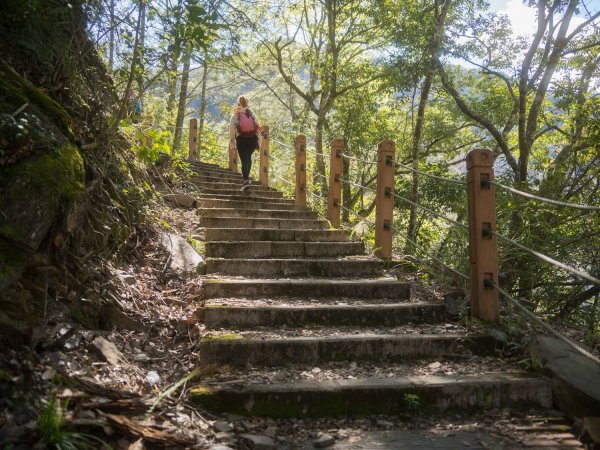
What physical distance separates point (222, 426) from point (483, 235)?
218cm

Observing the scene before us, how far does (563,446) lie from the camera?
85.0 inches

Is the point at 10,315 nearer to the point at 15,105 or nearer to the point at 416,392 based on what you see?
the point at 15,105

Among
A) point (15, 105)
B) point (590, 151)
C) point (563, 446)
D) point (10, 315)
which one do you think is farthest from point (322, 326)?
point (590, 151)

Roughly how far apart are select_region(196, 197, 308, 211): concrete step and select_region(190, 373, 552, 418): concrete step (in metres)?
4.11

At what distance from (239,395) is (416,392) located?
101 centimetres

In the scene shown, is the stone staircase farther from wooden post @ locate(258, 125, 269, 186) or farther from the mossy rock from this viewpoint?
wooden post @ locate(258, 125, 269, 186)

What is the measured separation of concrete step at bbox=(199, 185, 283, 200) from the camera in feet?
23.3

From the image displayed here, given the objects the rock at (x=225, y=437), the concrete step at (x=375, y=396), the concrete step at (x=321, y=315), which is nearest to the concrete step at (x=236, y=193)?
the concrete step at (x=321, y=315)

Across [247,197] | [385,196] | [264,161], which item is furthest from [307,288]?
[264,161]

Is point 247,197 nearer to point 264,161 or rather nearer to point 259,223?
point 259,223

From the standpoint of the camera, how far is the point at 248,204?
6875 mm

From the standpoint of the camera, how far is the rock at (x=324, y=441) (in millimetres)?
2168

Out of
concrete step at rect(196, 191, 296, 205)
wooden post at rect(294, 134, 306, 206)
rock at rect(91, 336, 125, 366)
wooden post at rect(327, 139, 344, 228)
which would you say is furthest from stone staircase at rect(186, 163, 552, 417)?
concrete step at rect(196, 191, 296, 205)

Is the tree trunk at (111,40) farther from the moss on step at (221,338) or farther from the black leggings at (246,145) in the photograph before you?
the black leggings at (246,145)
